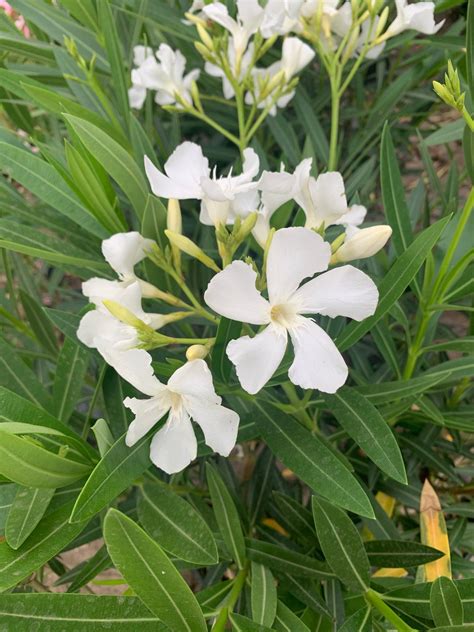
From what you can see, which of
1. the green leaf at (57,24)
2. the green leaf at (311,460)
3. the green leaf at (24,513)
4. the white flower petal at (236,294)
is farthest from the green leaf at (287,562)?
the green leaf at (57,24)

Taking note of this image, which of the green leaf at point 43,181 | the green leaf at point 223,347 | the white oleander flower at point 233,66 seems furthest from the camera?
the white oleander flower at point 233,66

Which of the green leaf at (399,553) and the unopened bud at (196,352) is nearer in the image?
the unopened bud at (196,352)

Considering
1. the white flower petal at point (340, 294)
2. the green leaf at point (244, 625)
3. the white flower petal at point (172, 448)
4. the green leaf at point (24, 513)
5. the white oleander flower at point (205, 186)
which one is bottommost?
the green leaf at point (244, 625)

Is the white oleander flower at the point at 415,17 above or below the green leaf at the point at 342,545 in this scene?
above

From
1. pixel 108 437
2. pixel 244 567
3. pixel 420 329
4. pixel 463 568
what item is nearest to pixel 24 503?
pixel 108 437

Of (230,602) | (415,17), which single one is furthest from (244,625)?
(415,17)

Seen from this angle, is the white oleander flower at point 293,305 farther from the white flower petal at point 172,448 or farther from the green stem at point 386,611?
the green stem at point 386,611

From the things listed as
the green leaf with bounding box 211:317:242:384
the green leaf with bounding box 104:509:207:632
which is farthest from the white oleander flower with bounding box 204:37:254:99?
the green leaf with bounding box 104:509:207:632

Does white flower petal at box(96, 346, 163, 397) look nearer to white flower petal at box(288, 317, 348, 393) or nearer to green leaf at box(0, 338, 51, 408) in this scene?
white flower petal at box(288, 317, 348, 393)
